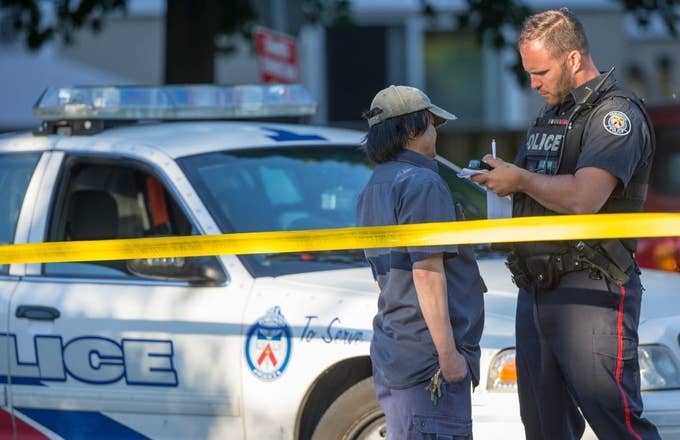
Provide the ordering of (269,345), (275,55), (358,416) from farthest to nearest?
(275,55) < (269,345) < (358,416)

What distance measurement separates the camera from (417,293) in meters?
4.18

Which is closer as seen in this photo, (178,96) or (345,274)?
(345,274)

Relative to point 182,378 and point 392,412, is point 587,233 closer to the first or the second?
point 392,412

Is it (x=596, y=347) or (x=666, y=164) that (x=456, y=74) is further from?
(x=596, y=347)

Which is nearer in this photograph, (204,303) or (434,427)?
(434,427)

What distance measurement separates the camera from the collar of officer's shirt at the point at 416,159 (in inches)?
168

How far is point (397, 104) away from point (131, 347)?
165 cm

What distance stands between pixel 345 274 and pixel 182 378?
704 millimetres

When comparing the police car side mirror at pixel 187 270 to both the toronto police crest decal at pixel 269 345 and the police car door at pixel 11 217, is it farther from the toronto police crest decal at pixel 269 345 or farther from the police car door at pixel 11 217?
the police car door at pixel 11 217

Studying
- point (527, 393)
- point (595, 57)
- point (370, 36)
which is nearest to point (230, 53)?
point (370, 36)

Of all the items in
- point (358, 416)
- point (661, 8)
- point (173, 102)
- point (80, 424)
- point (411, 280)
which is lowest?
point (80, 424)

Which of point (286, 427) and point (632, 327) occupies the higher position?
point (632, 327)

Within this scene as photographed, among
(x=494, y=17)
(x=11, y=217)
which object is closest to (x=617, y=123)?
(x=11, y=217)

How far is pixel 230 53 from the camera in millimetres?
14047
